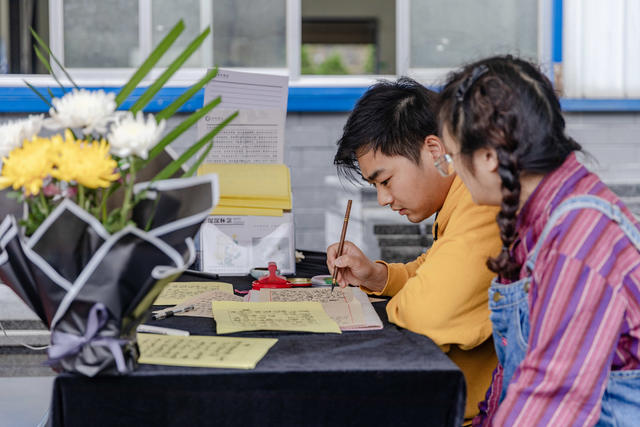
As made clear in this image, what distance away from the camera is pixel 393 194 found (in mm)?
1733

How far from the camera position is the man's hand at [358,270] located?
170 cm

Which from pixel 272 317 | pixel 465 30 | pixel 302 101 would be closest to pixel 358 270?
pixel 272 317

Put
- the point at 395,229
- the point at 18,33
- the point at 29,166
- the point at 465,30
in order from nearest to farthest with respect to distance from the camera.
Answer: the point at 29,166 < the point at 395,229 < the point at 465,30 < the point at 18,33

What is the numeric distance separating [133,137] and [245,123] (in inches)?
46.5

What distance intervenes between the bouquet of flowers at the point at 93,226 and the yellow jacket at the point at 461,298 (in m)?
0.48

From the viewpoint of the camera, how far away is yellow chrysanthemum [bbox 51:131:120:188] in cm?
93

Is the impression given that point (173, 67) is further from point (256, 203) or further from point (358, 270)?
point (256, 203)

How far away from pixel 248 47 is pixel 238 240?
2.45 metres

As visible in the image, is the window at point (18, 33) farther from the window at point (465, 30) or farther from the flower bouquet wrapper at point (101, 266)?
the flower bouquet wrapper at point (101, 266)

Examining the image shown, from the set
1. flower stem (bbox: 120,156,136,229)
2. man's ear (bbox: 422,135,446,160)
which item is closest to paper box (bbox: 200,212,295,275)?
man's ear (bbox: 422,135,446,160)

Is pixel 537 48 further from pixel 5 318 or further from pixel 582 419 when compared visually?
pixel 582 419

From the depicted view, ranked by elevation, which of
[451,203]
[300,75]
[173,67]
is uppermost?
[300,75]

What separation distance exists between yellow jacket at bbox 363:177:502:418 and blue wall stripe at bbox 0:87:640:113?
2.56 meters

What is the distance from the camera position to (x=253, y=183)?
2.00 m
